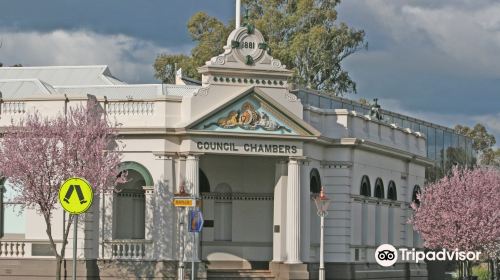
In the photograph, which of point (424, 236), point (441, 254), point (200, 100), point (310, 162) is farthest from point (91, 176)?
point (441, 254)

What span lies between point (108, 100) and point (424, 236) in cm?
1814

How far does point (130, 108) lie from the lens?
47.6 metres

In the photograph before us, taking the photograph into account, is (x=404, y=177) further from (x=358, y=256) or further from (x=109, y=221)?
(x=109, y=221)

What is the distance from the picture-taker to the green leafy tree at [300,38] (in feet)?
276

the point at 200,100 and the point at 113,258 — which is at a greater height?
the point at 200,100

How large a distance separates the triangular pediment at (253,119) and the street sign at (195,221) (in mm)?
4504

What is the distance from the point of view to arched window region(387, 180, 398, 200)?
192 feet

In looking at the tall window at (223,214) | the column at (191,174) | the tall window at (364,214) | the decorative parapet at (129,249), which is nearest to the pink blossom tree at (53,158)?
the decorative parapet at (129,249)

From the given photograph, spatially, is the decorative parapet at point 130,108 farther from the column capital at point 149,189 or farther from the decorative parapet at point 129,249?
the decorative parapet at point 129,249

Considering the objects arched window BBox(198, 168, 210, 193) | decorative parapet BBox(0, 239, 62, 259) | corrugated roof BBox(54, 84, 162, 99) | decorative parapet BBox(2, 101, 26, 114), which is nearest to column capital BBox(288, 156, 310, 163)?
arched window BBox(198, 168, 210, 193)

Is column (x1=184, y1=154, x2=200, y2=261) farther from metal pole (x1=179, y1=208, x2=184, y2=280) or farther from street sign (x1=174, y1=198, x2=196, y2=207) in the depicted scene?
street sign (x1=174, y1=198, x2=196, y2=207)

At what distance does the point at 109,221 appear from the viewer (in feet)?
156

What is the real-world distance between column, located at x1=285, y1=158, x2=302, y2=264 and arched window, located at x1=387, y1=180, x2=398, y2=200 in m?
10.7

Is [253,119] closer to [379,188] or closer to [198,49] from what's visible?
[379,188]
